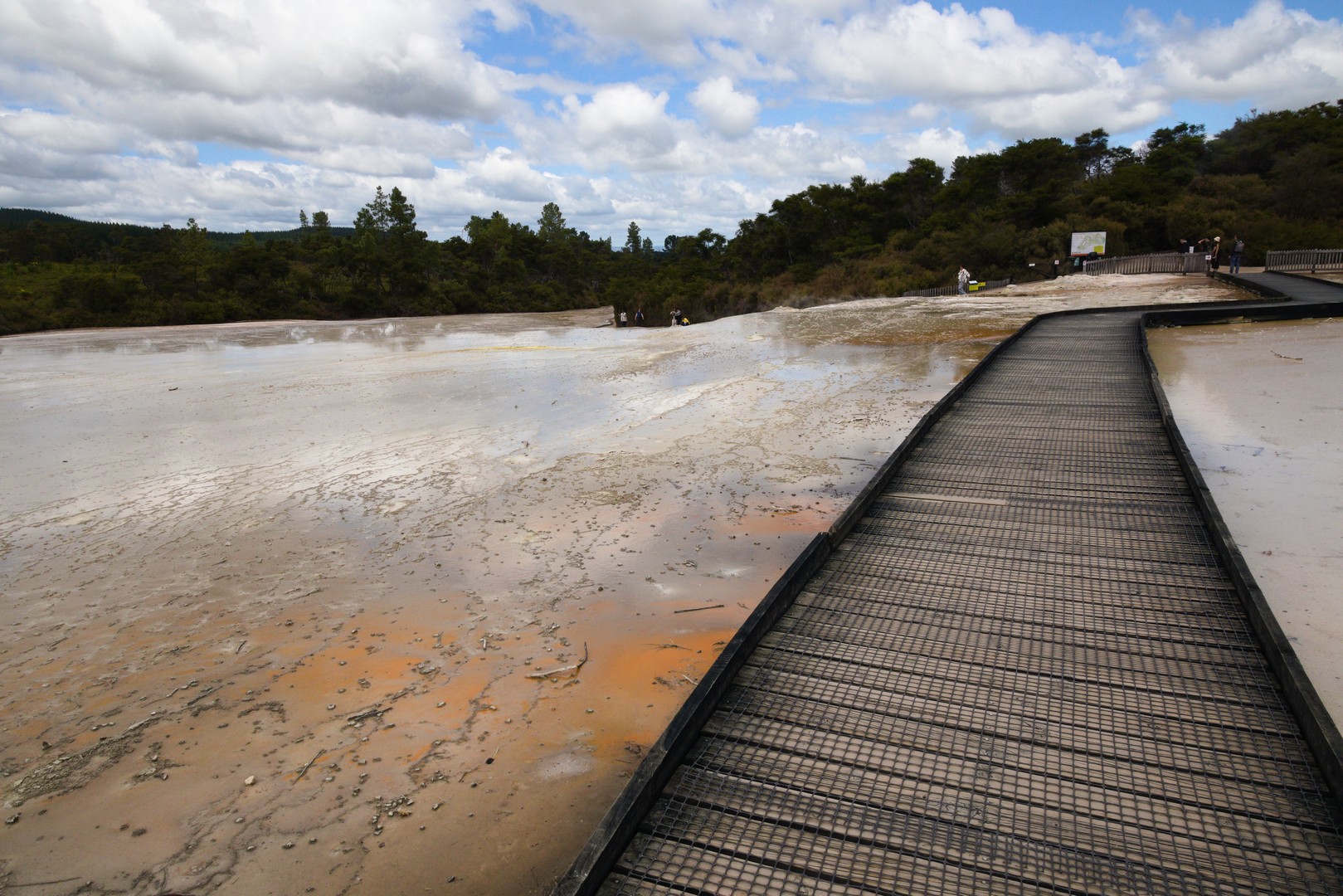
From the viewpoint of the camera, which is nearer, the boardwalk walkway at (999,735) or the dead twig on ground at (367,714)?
the boardwalk walkway at (999,735)

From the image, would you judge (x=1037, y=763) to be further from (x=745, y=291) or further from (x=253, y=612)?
(x=745, y=291)

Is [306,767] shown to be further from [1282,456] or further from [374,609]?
[1282,456]

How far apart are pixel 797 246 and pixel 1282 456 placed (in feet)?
148

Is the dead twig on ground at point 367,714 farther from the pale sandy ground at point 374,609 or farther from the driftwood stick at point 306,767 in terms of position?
the driftwood stick at point 306,767

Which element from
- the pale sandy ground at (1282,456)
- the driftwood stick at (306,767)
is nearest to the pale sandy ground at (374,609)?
the driftwood stick at (306,767)

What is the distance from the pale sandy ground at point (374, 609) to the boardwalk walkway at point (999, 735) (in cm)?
66

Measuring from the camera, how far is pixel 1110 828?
2.15m

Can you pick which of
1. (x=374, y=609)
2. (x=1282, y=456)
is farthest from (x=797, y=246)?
(x=374, y=609)

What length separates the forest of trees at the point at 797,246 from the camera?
30844 mm

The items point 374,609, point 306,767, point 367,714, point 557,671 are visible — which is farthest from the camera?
point 374,609

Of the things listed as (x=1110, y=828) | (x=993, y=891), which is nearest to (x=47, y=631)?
(x=993, y=891)

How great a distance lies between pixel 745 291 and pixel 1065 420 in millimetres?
32347

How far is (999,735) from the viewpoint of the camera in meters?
2.54

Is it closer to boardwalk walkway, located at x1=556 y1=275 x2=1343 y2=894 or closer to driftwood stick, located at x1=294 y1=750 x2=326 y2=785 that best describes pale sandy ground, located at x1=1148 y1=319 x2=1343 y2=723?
boardwalk walkway, located at x1=556 y1=275 x2=1343 y2=894
